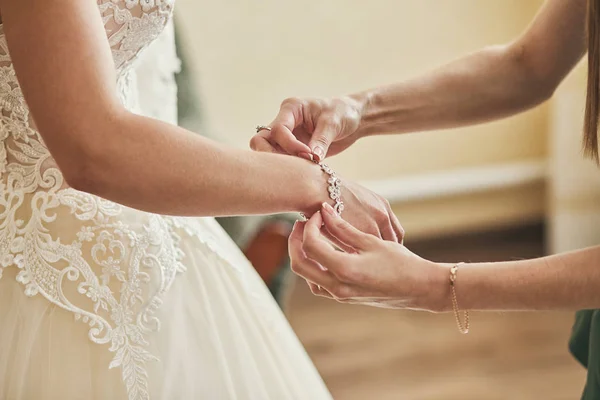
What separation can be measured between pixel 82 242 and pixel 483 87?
81 centimetres

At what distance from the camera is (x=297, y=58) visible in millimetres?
3525

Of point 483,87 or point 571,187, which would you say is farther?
point 571,187

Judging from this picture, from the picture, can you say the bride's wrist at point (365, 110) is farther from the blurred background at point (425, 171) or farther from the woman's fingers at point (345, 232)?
the blurred background at point (425, 171)

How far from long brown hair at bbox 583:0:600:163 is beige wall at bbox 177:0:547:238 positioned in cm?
237

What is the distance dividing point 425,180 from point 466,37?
67cm

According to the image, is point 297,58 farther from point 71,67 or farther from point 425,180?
point 71,67

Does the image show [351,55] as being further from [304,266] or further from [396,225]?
[304,266]

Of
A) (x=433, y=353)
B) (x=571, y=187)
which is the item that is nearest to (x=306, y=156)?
(x=433, y=353)

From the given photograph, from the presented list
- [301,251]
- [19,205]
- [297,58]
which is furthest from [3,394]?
[297,58]

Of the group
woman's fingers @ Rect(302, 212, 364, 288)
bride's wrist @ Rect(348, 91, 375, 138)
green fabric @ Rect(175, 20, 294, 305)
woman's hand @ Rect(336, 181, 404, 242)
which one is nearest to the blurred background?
green fabric @ Rect(175, 20, 294, 305)

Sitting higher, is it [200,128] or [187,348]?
[200,128]

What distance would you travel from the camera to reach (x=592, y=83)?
1176 millimetres

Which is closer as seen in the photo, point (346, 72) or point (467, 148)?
point (346, 72)

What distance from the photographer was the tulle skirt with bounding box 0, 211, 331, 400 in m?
1.12
